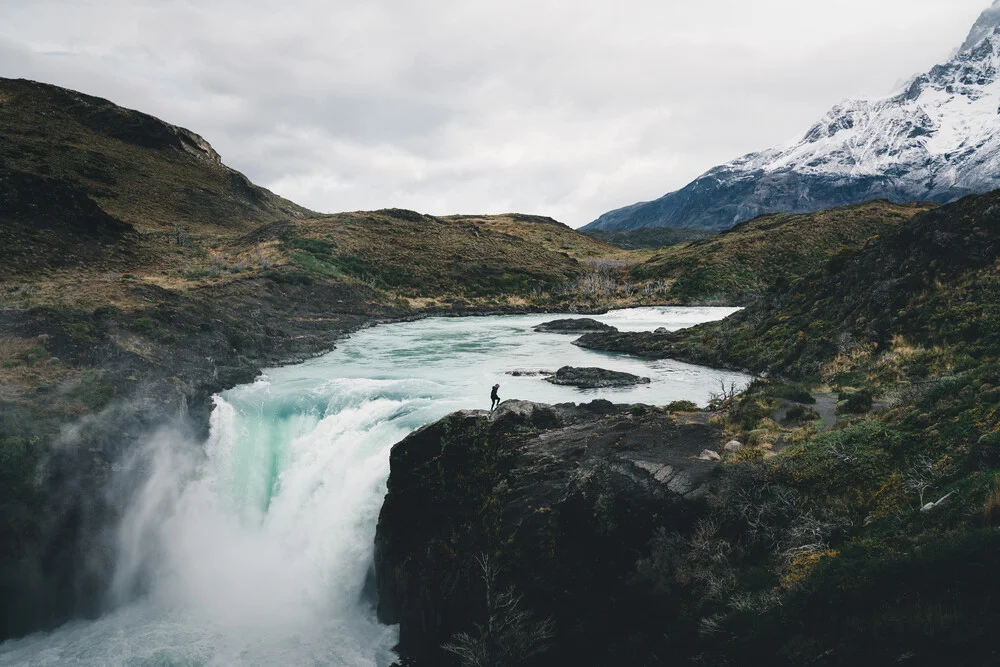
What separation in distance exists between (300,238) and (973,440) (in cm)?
8197

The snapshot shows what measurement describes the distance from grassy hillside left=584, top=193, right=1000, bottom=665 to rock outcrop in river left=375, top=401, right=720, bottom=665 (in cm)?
109

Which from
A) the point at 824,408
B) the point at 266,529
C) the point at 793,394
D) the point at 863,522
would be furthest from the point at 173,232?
the point at 863,522

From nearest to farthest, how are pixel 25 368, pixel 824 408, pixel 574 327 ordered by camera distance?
pixel 824 408 → pixel 25 368 → pixel 574 327

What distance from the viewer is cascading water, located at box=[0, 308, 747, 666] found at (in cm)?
1570

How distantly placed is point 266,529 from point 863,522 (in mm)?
19504

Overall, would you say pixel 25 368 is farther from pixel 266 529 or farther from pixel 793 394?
pixel 793 394

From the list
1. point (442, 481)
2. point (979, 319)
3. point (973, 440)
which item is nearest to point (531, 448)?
point (442, 481)

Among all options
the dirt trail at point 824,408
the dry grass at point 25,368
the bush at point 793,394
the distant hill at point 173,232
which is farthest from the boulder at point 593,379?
the distant hill at point 173,232

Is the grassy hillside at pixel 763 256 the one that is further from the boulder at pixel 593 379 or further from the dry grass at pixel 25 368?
A: the dry grass at pixel 25 368

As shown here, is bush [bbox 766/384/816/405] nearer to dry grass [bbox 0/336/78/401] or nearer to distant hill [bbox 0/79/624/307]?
dry grass [bbox 0/336/78/401]

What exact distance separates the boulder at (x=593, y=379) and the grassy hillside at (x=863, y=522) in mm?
8786

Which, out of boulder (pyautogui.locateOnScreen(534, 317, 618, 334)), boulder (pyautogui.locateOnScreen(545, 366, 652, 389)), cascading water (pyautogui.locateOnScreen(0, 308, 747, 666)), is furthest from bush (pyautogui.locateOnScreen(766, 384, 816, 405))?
boulder (pyautogui.locateOnScreen(534, 317, 618, 334))

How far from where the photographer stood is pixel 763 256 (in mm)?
85562

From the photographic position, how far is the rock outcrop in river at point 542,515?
1145cm
